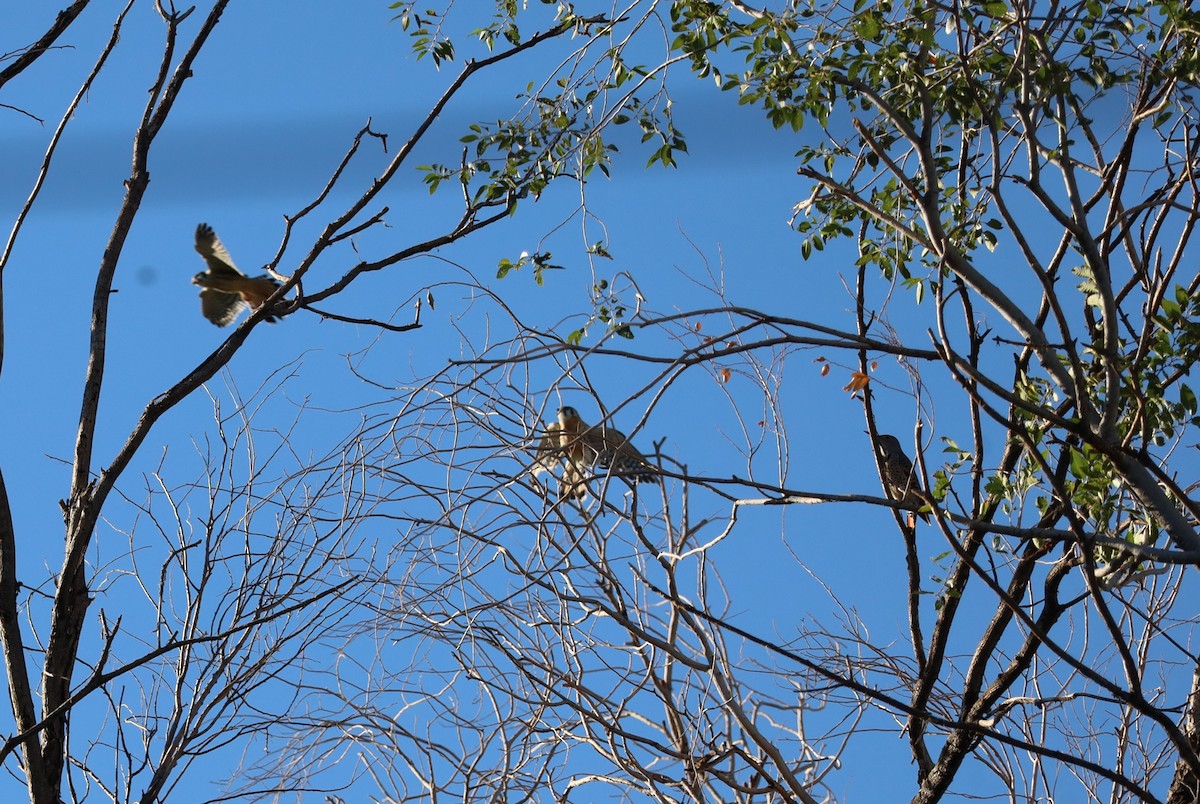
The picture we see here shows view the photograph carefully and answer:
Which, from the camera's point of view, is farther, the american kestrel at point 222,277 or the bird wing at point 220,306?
the bird wing at point 220,306

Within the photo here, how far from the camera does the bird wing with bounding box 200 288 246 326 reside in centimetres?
714

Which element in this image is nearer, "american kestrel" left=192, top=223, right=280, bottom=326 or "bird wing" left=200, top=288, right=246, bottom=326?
"american kestrel" left=192, top=223, right=280, bottom=326

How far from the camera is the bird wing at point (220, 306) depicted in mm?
7145

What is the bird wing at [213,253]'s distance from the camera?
682 cm

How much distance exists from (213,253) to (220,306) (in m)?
0.44

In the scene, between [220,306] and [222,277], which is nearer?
[222,277]

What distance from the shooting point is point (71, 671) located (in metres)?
3.44

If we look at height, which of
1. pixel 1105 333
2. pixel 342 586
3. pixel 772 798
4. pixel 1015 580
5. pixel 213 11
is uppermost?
pixel 213 11

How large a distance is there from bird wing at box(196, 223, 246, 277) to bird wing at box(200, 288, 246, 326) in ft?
1.00

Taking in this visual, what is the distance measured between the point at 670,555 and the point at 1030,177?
4.05 ft

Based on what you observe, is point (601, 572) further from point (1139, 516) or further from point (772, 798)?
point (1139, 516)

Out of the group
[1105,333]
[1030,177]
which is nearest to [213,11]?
[1030,177]

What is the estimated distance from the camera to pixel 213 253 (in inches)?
269

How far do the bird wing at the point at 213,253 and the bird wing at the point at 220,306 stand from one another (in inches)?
12.0
